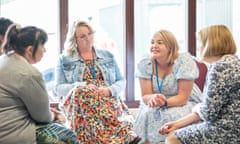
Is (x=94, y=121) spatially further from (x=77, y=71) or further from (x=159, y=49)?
(x=159, y=49)

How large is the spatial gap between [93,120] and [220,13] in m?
1.93

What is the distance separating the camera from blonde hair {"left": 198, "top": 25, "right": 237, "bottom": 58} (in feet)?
6.96

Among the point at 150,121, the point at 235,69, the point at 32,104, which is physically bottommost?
the point at 150,121

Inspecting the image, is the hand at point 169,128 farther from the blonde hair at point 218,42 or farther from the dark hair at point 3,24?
the dark hair at point 3,24

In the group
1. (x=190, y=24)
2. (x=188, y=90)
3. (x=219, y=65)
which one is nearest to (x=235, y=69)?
(x=219, y=65)

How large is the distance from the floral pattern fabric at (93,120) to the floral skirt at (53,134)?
0.97 ft

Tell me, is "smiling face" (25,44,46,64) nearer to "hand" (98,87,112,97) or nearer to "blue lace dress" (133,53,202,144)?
"hand" (98,87,112,97)

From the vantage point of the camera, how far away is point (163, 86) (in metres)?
2.72

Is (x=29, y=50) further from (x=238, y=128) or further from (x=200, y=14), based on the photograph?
(x=200, y=14)

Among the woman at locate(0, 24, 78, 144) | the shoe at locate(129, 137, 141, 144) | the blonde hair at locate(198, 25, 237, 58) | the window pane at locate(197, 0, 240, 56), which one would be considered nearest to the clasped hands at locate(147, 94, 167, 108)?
the shoe at locate(129, 137, 141, 144)

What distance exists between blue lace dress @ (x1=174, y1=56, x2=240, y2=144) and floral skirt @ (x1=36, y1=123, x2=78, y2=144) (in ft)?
2.58

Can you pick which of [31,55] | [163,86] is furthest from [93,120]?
[31,55]

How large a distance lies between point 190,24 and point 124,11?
672 millimetres

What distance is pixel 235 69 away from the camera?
200 centimetres
